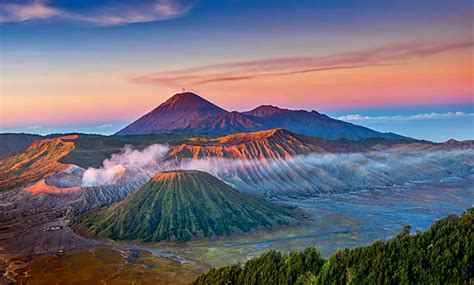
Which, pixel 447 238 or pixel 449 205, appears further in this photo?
pixel 449 205

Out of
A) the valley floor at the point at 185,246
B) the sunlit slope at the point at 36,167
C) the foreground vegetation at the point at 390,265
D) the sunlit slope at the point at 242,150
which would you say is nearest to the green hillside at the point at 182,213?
the valley floor at the point at 185,246

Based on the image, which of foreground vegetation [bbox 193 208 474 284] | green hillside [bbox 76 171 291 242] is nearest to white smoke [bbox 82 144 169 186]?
green hillside [bbox 76 171 291 242]

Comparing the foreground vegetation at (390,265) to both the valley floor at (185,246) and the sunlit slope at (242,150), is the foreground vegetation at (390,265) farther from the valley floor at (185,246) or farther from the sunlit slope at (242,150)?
the sunlit slope at (242,150)

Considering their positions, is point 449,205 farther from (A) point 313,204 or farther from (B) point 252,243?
(B) point 252,243

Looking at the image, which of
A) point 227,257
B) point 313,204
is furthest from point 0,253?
point 313,204

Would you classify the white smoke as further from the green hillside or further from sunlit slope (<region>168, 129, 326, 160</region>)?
the green hillside
